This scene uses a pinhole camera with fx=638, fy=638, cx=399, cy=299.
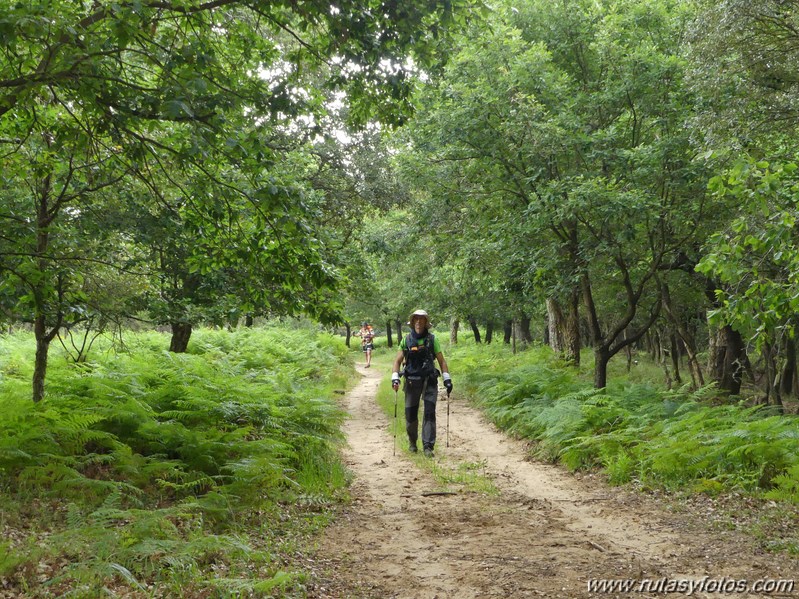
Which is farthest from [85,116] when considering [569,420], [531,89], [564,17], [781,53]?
[564,17]

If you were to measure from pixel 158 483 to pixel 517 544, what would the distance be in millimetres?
3542

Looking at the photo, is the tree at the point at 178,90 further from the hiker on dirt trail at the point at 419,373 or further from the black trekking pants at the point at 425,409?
the black trekking pants at the point at 425,409

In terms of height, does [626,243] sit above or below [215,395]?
above

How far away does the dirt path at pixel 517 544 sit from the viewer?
4477mm

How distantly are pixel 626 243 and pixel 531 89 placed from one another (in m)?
3.55

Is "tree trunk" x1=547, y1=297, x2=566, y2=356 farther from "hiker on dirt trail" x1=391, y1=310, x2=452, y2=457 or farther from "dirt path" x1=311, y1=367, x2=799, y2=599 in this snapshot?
"dirt path" x1=311, y1=367, x2=799, y2=599

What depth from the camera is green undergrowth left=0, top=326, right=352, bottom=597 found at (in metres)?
4.19

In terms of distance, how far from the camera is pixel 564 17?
13742 mm

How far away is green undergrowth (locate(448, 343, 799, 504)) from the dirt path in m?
0.57

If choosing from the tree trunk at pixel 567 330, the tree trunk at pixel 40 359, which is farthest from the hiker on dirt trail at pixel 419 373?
the tree trunk at pixel 567 330

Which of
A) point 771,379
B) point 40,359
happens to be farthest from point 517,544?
point 771,379

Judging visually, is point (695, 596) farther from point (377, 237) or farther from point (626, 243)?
point (377, 237)

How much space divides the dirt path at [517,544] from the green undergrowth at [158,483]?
51 centimetres

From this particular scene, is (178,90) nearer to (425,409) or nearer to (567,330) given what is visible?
(425,409)
